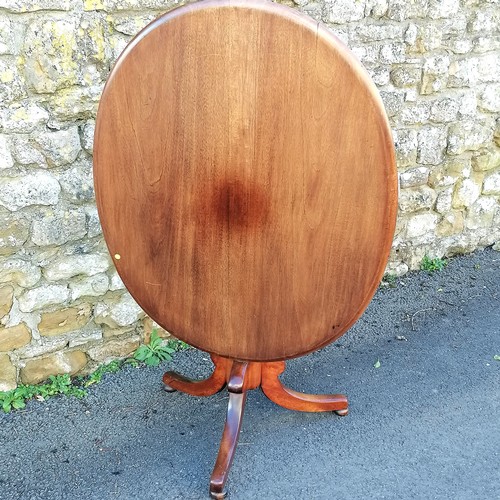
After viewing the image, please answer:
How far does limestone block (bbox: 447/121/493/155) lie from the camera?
3166 mm

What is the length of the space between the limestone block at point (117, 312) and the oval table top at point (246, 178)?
71cm

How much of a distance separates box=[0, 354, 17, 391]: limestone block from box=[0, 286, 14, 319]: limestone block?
0.63ft

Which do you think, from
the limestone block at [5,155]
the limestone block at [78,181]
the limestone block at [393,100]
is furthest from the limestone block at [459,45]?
the limestone block at [5,155]

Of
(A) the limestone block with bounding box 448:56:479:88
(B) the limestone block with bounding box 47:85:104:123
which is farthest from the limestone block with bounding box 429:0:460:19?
(B) the limestone block with bounding box 47:85:104:123

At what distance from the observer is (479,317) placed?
3062 millimetres

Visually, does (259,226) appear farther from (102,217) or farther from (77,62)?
(77,62)

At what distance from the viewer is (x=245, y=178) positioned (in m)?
1.65

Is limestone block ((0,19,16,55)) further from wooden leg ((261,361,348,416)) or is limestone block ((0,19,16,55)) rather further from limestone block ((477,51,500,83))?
limestone block ((477,51,500,83))

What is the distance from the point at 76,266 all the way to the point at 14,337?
36 centimetres

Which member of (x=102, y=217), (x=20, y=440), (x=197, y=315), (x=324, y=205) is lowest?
(x=20, y=440)

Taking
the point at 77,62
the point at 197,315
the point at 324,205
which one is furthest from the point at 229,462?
the point at 77,62

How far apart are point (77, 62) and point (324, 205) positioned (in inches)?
43.5

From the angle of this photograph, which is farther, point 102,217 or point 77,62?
point 77,62

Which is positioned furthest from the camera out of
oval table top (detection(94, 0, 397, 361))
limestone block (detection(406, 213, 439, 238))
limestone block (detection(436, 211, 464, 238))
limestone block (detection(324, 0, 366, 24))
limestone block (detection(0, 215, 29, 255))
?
limestone block (detection(436, 211, 464, 238))
